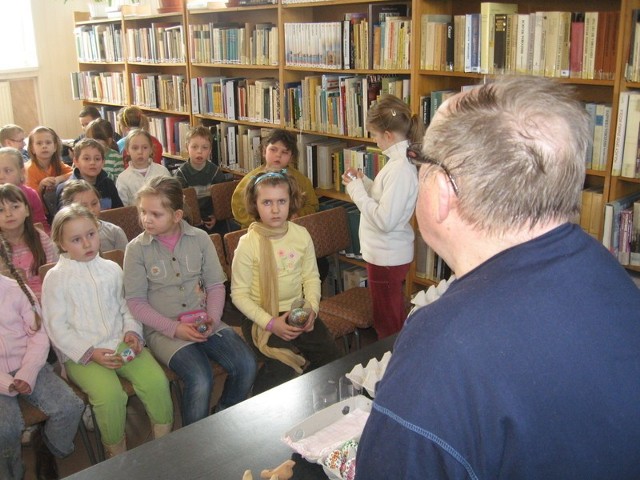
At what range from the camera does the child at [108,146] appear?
446 centimetres

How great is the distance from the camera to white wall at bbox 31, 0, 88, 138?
6.52m

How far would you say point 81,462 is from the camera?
254 cm

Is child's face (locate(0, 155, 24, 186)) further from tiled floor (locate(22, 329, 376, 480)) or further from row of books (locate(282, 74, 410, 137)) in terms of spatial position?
row of books (locate(282, 74, 410, 137))

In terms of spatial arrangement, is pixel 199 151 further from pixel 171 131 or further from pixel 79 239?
pixel 79 239

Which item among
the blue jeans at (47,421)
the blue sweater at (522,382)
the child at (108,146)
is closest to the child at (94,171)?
the child at (108,146)

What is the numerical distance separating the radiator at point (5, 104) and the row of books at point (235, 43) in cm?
246

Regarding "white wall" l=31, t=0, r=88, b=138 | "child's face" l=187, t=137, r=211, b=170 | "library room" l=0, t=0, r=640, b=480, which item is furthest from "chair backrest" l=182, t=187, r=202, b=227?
"white wall" l=31, t=0, r=88, b=138

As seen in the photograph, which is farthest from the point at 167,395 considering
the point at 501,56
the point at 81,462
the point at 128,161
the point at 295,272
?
the point at 128,161

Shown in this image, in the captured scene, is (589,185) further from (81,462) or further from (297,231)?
(81,462)

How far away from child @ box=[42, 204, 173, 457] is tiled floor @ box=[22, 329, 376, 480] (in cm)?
30

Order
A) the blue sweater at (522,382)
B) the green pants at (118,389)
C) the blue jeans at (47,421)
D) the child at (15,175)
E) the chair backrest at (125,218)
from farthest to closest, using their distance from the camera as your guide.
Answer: the child at (15,175) → the chair backrest at (125,218) → the green pants at (118,389) → the blue jeans at (47,421) → the blue sweater at (522,382)

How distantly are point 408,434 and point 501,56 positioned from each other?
2.49 m

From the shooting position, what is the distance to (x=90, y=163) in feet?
12.3

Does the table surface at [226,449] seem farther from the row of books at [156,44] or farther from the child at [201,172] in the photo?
the row of books at [156,44]
